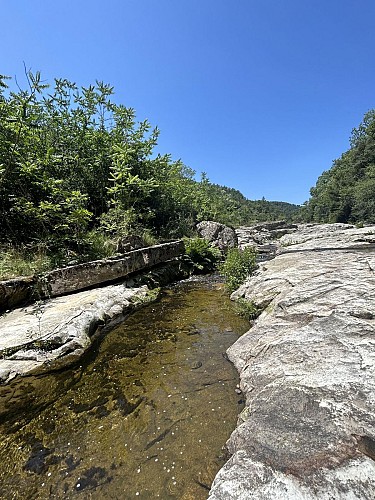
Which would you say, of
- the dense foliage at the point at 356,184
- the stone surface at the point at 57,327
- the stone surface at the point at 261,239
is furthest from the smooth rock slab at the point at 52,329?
the dense foliage at the point at 356,184

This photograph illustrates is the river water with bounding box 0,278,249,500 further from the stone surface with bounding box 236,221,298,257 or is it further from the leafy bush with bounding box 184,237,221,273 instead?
the stone surface with bounding box 236,221,298,257

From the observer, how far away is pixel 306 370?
121 inches

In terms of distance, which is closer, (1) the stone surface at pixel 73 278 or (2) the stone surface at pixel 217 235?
(1) the stone surface at pixel 73 278

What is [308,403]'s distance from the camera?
2535mm

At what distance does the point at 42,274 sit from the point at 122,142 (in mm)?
9398

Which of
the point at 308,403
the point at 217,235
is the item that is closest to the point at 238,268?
the point at 308,403

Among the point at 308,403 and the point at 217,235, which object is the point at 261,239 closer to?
the point at 217,235

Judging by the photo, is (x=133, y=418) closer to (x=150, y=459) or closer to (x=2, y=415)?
(x=150, y=459)

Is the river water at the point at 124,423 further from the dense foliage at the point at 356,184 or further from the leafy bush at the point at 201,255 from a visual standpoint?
the dense foliage at the point at 356,184

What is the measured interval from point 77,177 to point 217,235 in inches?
365

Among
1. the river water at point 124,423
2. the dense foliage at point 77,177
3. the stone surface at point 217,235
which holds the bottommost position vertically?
the river water at point 124,423

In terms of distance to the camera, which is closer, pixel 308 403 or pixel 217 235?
pixel 308 403

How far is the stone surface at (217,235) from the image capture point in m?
16.3

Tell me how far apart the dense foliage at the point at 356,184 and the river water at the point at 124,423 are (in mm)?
54088
